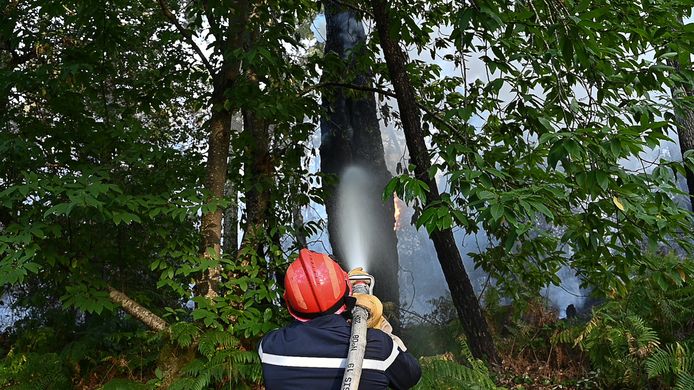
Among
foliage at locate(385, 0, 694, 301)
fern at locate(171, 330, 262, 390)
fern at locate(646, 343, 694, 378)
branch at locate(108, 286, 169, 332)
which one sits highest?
foliage at locate(385, 0, 694, 301)

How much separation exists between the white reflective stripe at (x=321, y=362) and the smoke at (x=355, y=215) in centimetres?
893

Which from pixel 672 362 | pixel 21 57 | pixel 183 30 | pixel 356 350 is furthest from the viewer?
pixel 21 57

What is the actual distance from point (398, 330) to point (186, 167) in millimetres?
5846

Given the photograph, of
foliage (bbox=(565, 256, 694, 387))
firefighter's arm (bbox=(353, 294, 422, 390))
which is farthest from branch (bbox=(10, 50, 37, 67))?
foliage (bbox=(565, 256, 694, 387))

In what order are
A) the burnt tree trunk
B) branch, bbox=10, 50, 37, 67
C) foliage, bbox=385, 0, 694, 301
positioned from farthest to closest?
the burnt tree trunk → branch, bbox=10, 50, 37, 67 → foliage, bbox=385, 0, 694, 301

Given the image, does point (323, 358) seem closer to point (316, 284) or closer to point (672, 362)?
point (316, 284)

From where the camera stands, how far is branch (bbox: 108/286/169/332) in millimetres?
4949

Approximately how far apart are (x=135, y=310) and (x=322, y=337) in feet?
11.2

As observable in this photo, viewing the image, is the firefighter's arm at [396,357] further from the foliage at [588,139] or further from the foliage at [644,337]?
the foliage at [644,337]

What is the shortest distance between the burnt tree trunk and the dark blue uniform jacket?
8.95 metres

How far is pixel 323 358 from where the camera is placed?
2.24 metres

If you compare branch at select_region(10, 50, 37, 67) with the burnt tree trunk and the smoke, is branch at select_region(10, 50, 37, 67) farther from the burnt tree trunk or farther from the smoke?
the smoke

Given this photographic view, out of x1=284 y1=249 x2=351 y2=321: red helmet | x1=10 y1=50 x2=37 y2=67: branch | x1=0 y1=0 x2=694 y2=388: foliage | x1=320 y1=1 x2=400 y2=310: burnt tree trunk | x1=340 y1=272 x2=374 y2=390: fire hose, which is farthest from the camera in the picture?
x1=320 y1=1 x2=400 y2=310: burnt tree trunk

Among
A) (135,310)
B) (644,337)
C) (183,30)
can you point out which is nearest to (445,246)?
(644,337)
